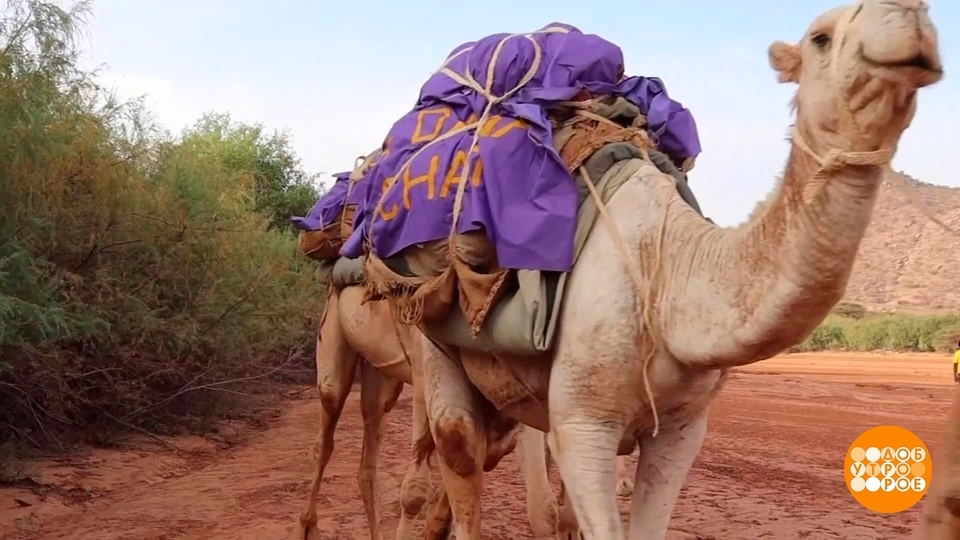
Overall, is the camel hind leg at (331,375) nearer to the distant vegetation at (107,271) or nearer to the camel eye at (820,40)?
the distant vegetation at (107,271)

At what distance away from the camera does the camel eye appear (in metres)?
2.73

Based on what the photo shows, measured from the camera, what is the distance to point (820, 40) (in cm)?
275

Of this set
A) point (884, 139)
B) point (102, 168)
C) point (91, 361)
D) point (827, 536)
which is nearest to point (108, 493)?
point (91, 361)

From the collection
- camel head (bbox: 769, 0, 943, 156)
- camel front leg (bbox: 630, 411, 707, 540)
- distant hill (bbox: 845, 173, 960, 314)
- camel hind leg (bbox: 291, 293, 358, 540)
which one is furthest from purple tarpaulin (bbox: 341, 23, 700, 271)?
camel hind leg (bbox: 291, 293, 358, 540)

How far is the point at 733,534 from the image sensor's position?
7.83 meters

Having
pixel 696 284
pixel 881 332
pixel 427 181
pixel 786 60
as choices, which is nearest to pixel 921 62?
pixel 786 60

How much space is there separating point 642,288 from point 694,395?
420 millimetres

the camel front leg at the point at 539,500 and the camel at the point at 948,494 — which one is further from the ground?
the camel at the point at 948,494

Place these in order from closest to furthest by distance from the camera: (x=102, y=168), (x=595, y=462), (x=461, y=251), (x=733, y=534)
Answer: (x=595, y=462) → (x=461, y=251) → (x=733, y=534) → (x=102, y=168)

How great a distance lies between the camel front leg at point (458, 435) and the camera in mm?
4609

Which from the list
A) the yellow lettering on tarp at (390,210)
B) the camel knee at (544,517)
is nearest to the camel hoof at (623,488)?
the camel knee at (544,517)

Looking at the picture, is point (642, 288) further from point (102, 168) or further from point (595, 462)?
point (102, 168)

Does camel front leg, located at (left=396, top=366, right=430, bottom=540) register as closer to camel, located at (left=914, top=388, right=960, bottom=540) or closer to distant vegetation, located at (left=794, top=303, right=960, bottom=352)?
camel, located at (left=914, top=388, right=960, bottom=540)

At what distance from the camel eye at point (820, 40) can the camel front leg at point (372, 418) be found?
510cm
